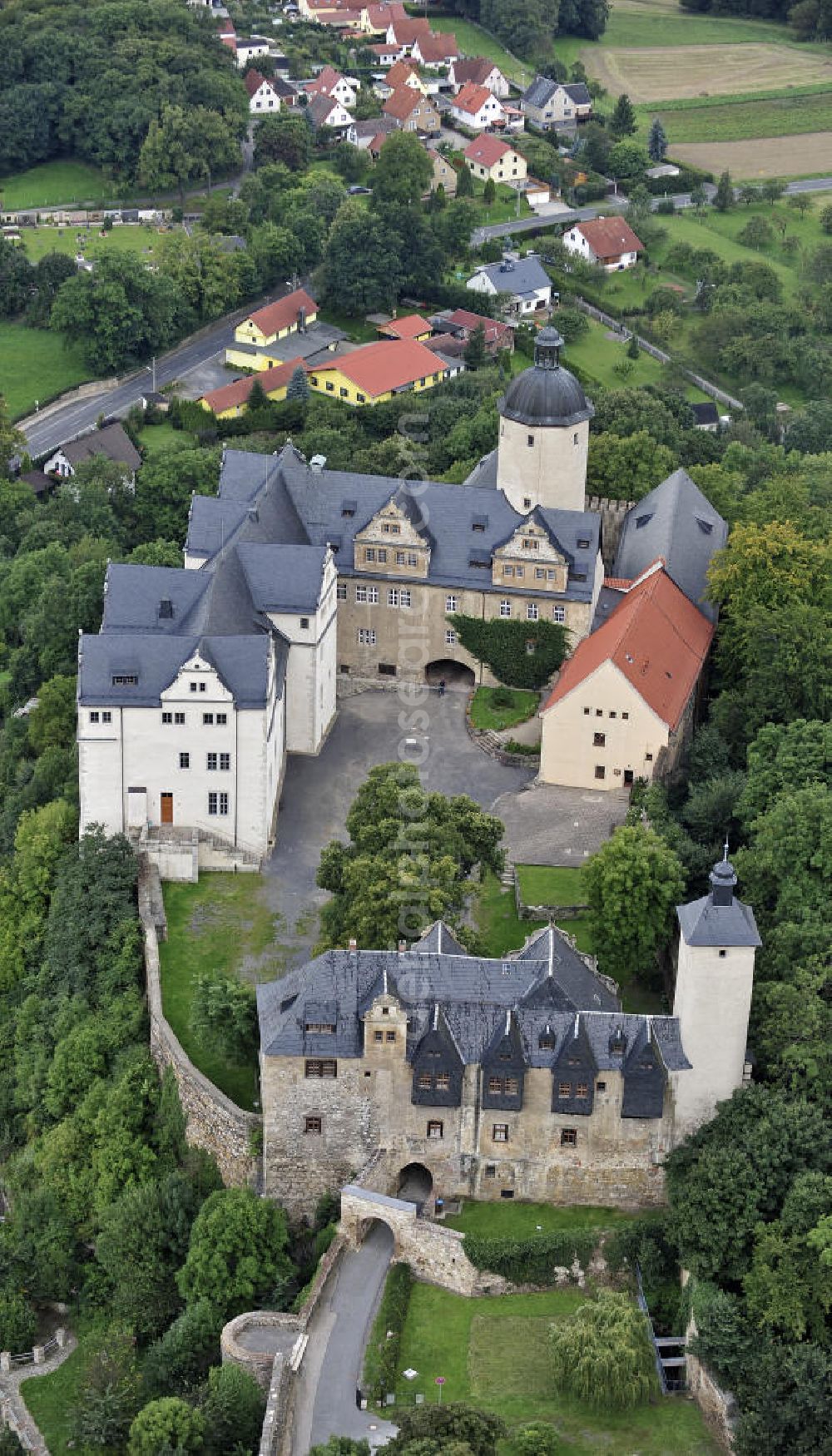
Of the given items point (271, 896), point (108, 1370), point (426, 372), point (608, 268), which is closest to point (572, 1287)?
point (108, 1370)

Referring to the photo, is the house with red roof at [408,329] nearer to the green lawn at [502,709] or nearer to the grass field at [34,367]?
the grass field at [34,367]

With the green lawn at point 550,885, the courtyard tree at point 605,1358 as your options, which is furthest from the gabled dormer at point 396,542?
the courtyard tree at point 605,1358

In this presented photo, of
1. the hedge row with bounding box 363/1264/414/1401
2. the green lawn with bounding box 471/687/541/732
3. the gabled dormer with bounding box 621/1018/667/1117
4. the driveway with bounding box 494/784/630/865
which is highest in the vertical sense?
the gabled dormer with bounding box 621/1018/667/1117

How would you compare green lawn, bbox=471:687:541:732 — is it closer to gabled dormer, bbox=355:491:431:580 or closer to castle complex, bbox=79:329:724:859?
castle complex, bbox=79:329:724:859

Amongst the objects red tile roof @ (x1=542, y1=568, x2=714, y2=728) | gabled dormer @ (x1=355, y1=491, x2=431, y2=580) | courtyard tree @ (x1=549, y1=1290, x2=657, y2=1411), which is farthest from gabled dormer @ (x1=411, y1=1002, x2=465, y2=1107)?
gabled dormer @ (x1=355, y1=491, x2=431, y2=580)

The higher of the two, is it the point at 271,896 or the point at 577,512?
the point at 577,512

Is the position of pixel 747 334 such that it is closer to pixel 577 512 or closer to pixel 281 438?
pixel 281 438
